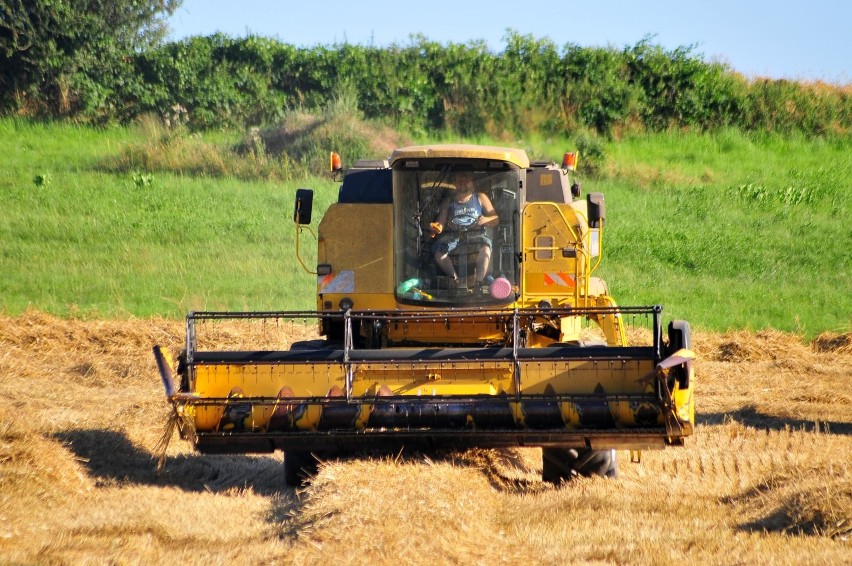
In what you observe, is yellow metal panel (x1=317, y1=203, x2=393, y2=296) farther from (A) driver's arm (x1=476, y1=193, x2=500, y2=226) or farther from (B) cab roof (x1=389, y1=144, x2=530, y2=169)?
(A) driver's arm (x1=476, y1=193, x2=500, y2=226)

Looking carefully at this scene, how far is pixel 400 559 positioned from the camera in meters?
5.96

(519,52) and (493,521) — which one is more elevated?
(519,52)

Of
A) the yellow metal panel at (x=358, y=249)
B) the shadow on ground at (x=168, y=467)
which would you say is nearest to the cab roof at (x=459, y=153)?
the yellow metal panel at (x=358, y=249)

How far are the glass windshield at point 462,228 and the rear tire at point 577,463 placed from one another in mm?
1537

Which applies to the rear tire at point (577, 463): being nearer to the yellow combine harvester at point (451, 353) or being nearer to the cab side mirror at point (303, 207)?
the yellow combine harvester at point (451, 353)

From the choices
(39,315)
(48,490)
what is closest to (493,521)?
(48,490)

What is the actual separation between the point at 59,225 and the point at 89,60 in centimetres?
818

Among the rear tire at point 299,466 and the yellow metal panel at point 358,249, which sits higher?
the yellow metal panel at point 358,249

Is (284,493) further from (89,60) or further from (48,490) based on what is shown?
(89,60)

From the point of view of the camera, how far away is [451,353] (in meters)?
8.61

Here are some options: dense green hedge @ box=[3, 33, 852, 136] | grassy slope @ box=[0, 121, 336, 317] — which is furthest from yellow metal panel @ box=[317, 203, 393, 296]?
dense green hedge @ box=[3, 33, 852, 136]

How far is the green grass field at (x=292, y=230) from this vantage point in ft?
63.7

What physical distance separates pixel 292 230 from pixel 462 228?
43.8 ft

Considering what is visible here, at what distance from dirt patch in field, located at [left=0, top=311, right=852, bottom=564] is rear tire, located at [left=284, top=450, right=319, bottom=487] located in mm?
117
